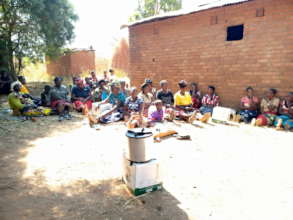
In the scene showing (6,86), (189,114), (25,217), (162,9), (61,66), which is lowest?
(25,217)

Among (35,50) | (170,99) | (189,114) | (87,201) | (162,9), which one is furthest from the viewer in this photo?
(162,9)

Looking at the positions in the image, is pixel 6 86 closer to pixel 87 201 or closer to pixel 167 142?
pixel 167 142

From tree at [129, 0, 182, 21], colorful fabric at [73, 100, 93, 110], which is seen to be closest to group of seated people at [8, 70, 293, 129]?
colorful fabric at [73, 100, 93, 110]

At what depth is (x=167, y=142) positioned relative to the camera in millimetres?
4375

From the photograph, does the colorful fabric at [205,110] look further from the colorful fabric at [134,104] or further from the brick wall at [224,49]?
the colorful fabric at [134,104]

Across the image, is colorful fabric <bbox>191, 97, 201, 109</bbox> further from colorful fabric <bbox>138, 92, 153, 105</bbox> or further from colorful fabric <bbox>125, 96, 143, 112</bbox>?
colorful fabric <bbox>125, 96, 143, 112</bbox>

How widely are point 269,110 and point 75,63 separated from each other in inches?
592

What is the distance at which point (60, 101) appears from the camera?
662 cm

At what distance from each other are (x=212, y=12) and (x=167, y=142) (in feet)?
15.1

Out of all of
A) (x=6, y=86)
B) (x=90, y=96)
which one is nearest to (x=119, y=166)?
(x=90, y=96)

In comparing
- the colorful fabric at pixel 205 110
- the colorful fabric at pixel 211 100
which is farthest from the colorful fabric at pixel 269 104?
the colorful fabric at pixel 205 110

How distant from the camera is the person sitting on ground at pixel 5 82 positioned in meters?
10.7

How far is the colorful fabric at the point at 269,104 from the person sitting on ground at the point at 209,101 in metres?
1.28

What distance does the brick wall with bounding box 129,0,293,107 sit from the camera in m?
5.62
